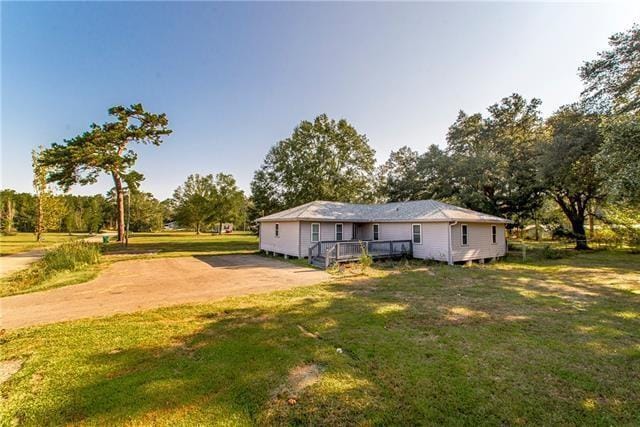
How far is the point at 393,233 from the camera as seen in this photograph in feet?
58.0

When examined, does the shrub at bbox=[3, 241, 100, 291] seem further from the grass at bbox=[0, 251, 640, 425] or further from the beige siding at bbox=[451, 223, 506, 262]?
the beige siding at bbox=[451, 223, 506, 262]

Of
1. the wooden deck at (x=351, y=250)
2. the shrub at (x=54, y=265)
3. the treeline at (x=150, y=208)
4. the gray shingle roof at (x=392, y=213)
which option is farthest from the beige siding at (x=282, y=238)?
the treeline at (x=150, y=208)

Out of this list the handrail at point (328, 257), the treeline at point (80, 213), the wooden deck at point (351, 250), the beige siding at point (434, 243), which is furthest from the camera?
the treeline at point (80, 213)

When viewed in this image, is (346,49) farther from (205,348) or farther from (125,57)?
(205,348)

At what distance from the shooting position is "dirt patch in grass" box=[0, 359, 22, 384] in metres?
3.91

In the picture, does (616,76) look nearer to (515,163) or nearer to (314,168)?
(515,163)

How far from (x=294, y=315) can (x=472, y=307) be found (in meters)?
4.67

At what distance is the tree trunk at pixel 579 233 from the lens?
2208 cm

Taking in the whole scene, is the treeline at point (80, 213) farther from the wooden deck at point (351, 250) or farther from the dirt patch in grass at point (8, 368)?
the dirt patch in grass at point (8, 368)

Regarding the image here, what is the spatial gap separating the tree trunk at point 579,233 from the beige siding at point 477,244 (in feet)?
32.6

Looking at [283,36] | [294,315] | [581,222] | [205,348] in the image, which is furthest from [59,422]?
[581,222]

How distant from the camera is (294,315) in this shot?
6551 millimetres

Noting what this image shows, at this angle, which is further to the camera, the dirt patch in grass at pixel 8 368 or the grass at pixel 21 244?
the grass at pixel 21 244

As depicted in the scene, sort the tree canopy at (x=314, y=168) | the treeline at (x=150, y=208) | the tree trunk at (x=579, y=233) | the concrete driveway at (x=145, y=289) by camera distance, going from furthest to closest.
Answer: the treeline at (x=150, y=208) → the tree canopy at (x=314, y=168) → the tree trunk at (x=579, y=233) → the concrete driveway at (x=145, y=289)
